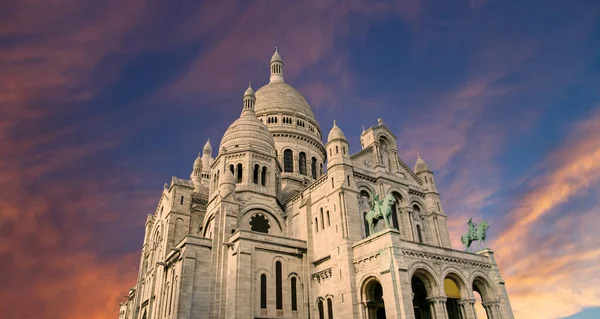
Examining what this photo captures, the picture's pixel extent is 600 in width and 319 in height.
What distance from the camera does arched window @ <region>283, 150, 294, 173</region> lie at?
57688 mm

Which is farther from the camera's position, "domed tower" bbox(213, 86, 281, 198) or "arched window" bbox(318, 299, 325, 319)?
"domed tower" bbox(213, 86, 281, 198)

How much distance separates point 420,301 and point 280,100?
127 ft

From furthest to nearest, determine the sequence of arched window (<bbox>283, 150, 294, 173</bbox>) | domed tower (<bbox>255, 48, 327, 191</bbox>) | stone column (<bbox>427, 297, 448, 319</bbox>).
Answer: domed tower (<bbox>255, 48, 327, 191</bbox>) < arched window (<bbox>283, 150, 294, 173</bbox>) < stone column (<bbox>427, 297, 448, 319</bbox>)

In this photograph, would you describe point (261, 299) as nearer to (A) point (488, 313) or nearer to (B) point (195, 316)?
(B) point (195, 316)

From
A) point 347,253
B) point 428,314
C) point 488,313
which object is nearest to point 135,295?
point 347,253

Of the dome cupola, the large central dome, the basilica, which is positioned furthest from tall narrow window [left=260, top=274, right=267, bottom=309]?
the large central dome

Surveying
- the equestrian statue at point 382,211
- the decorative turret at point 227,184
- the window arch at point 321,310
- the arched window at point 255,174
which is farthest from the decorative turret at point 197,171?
the equestrian statue at point 382,211

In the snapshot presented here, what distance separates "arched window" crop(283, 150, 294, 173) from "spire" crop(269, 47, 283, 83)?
18.4 meters

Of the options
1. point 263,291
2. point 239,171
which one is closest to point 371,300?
point 263,291

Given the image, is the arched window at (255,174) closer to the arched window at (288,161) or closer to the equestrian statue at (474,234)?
the arched window at (288,161)

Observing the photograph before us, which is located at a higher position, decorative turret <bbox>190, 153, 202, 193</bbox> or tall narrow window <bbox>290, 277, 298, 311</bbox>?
decorative turret <bbox>190, 153, 202, 193</bbox>

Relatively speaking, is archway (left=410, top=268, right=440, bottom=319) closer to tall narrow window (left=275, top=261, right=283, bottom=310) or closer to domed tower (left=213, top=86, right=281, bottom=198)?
tall narrow window (left=275, top=261, right=283, bottom=310)

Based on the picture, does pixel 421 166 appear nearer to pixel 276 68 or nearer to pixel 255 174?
pixel 255 174

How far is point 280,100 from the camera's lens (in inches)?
2520
